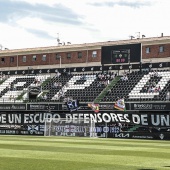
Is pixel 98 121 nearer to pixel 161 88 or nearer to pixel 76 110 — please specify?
pixel 76 110

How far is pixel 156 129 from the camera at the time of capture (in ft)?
144

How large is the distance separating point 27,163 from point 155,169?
4.34 metres

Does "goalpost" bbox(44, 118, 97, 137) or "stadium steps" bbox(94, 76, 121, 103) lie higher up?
"stadium steps" bbox(94, 76, 121, 103)

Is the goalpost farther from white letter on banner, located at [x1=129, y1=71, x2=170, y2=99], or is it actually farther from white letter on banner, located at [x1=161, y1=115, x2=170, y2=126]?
white letter on banner, located at [x1=129, y1=71, x2=170, y2=99]

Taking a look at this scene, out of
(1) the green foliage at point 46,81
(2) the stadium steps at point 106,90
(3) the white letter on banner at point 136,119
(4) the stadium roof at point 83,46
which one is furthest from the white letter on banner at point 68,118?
(4) the stadium roof at point 83,46

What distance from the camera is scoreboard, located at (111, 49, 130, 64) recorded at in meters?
62.8

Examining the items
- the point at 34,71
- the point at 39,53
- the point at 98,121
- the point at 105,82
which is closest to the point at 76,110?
the point at 98,121

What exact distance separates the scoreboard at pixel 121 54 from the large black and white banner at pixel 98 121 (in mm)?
14169

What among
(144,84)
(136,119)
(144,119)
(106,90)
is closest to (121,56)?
(106,90)

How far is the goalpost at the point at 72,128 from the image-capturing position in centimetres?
4712

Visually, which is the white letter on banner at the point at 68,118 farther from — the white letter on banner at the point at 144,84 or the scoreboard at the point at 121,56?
the scoreboard at the point at 121,56

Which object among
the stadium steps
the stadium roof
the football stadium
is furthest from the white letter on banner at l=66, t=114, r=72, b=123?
the stadium roof

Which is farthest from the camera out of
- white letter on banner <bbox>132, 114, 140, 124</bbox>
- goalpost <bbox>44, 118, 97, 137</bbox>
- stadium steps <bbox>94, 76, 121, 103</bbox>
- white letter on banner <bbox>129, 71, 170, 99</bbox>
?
stadium steps <bbox>94, 76, 121, 103</bbox>

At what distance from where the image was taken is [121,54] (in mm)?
63156
